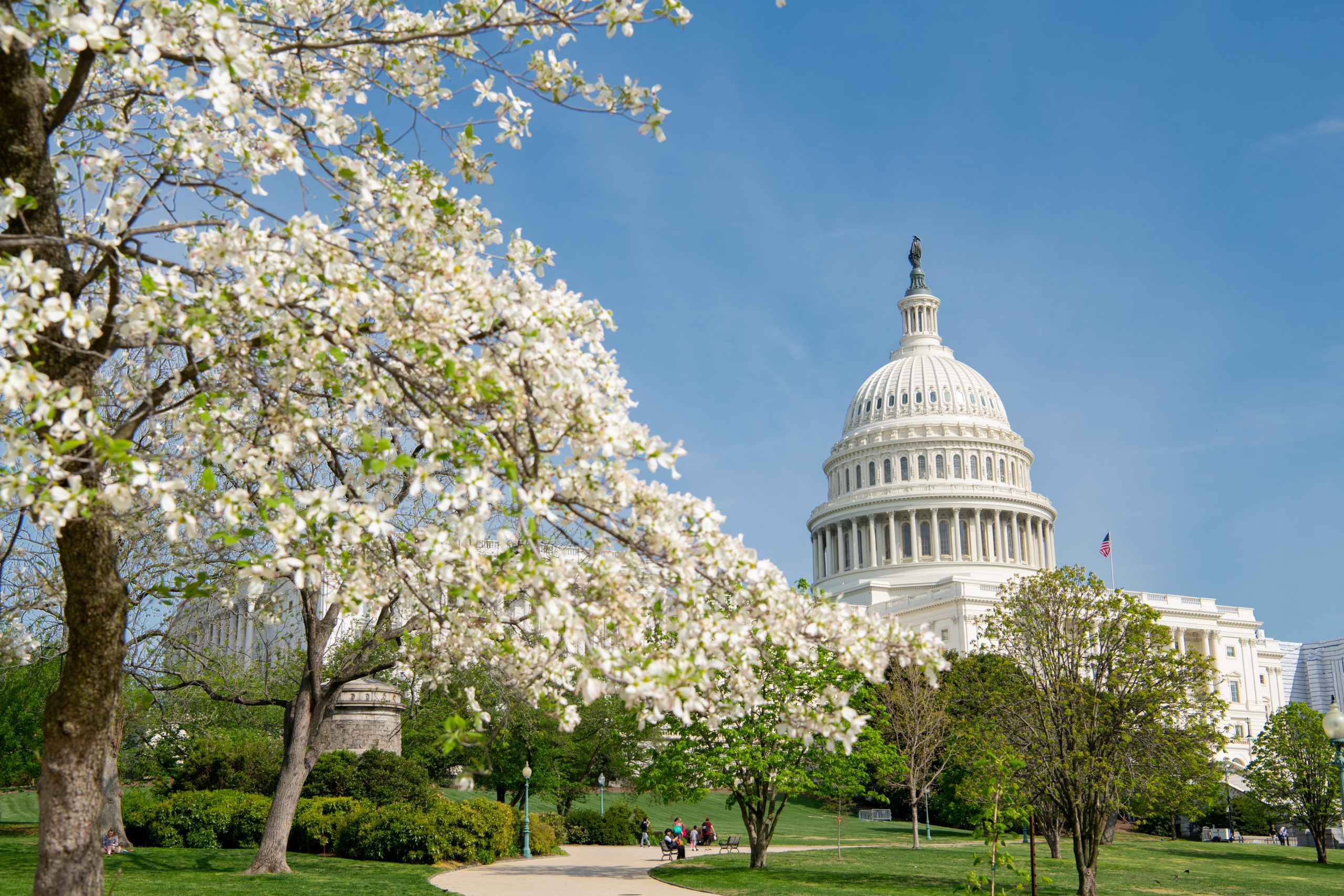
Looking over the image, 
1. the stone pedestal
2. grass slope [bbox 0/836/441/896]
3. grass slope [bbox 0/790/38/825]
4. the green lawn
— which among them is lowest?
the green lawn

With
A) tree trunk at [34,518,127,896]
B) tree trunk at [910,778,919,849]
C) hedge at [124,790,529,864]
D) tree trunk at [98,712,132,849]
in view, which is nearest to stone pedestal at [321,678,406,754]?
hedge at [124,790,529,864]

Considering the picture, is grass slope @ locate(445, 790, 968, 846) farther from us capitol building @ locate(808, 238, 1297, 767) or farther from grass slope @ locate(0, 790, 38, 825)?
us capitol building @ locate(808, 238, 1297, 767)

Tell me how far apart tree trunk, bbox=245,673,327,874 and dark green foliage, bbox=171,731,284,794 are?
11606mm

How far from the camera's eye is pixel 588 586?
820 centimetres

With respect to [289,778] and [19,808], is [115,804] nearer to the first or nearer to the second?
[289,778]

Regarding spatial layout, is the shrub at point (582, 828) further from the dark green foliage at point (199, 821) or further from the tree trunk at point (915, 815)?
the dark green foliage at point (199, 821)

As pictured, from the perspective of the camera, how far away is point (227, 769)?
112 ft

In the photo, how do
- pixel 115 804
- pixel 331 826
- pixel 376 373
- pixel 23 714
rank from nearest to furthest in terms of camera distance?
pixel 376 373, pixel 115 804, pixel 331 826, pixel 23 714

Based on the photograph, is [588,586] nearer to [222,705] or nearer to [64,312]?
[64,312]

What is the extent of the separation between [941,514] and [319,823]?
296 ft

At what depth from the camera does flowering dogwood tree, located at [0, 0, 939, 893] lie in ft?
20.8

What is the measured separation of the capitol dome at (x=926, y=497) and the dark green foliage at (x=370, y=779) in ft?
245

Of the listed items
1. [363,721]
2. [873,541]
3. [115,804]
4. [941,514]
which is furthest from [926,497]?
[115,804]

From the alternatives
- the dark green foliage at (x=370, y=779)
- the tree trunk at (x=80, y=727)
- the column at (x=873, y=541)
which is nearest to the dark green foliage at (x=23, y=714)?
the dark green foliage at (x=370, y=779)
